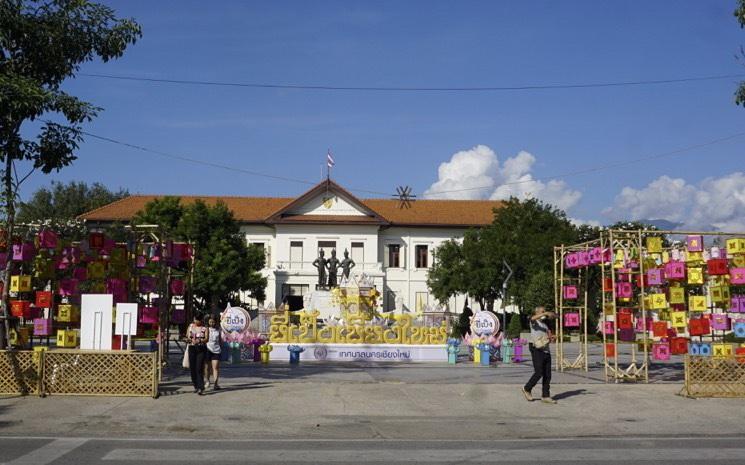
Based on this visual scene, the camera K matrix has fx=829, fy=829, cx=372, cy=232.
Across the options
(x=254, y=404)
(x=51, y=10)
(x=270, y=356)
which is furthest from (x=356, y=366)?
(x=51, y=10)

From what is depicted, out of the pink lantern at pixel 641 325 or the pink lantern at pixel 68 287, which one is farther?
the pink lantern at pixel 641 325

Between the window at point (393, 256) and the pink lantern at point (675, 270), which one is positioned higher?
the window at point (393, 256)

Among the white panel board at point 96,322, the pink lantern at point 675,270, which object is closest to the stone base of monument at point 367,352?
the pink lantern at point 675,270

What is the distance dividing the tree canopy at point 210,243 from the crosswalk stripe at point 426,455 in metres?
40.3

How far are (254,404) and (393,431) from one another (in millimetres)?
3693

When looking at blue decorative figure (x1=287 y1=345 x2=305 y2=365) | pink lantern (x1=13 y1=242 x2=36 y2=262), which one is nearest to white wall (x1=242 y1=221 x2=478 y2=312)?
blue decorative figure (x1=287 y1=345 x2=305 y2=365)

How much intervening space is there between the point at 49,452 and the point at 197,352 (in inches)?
252

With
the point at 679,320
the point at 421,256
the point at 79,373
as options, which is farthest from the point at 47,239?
the point at 421,256

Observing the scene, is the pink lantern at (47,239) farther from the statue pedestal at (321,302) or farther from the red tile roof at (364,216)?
the red tile roof at (364,216)

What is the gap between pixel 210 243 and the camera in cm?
5209

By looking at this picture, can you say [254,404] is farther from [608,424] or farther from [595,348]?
[595,348]

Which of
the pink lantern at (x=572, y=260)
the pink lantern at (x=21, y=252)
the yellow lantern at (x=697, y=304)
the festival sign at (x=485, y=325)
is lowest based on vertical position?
the festival sign at (x=485, y=325)

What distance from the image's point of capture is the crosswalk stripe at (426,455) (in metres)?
9.91

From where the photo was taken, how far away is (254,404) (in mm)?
15234
